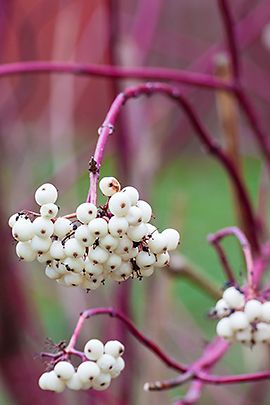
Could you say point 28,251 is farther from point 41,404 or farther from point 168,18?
point 168,18

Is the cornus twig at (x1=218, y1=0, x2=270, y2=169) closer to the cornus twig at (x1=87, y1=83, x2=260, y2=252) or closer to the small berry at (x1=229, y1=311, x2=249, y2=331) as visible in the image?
the cornus twig at (x1=87, y1=83, x2=260, y2=252)

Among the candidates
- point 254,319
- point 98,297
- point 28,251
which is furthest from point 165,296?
point 28,251

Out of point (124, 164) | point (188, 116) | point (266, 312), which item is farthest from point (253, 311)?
point (124, 164)

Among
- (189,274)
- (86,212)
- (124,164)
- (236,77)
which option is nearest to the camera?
(86,212)

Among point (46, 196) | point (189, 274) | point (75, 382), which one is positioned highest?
point (189, 274)

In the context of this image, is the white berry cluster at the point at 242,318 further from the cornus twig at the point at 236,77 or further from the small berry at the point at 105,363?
the cornus twig at the point at 236,77

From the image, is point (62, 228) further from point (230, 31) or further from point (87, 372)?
point (230, 31)

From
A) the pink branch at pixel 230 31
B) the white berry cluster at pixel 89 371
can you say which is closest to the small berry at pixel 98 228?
the white berry cluster at pixel 89 371
